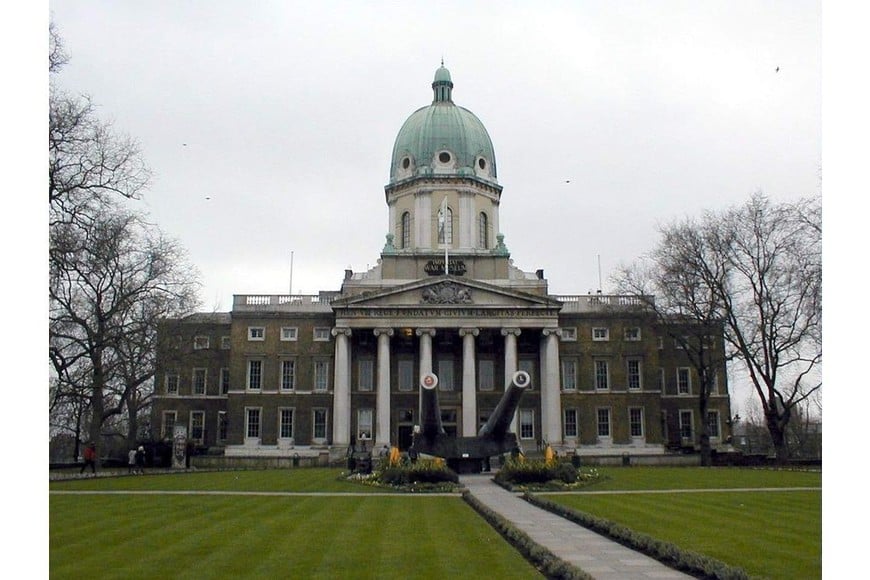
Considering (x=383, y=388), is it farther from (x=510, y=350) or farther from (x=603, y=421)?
(x=603, y=421)

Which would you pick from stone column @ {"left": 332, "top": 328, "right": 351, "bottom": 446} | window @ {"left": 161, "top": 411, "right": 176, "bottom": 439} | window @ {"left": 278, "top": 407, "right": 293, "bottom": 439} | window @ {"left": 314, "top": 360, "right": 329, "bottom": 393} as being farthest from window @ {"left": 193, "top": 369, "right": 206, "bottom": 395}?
stone column @ {"left": 332, "top": 328, "right": 351, "bottom": 446}

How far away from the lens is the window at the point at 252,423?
216ft

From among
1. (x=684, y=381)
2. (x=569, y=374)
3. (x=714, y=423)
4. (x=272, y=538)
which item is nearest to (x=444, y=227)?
(x=569, y=374)

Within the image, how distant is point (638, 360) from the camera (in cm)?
6731

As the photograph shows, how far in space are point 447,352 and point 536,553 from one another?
5124cm

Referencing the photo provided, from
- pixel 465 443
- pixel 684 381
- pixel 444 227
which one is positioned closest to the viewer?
pixel 465 443

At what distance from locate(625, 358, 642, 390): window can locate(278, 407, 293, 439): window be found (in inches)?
1037

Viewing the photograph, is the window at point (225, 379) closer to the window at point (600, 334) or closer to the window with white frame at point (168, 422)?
the window with white frame at point (168, 422)

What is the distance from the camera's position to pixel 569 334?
221 feet

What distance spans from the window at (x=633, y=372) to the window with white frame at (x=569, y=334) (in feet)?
14.9

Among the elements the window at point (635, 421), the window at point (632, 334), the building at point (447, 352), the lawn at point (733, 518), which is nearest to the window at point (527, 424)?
the building at point (447, 352)

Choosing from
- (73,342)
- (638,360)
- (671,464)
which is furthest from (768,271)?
(73,342)

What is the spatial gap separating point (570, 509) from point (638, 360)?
1833 inches

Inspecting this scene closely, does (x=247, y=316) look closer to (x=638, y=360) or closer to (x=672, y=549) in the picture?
(x=638, y=360)
